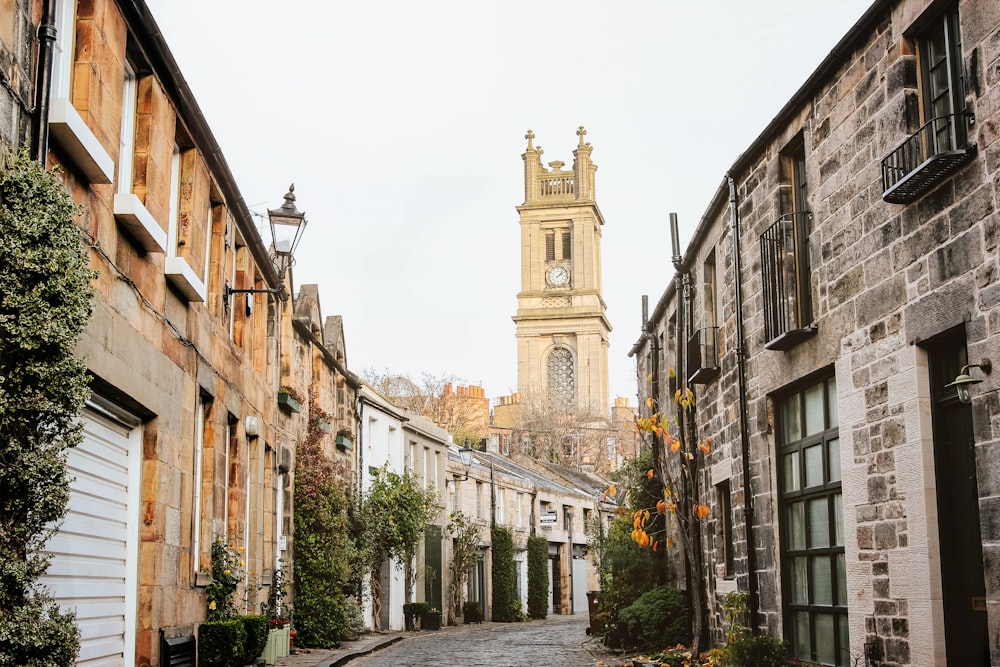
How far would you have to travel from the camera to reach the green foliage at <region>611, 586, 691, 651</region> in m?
16.6

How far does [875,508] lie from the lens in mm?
8852

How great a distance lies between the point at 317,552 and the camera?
67.2 feet

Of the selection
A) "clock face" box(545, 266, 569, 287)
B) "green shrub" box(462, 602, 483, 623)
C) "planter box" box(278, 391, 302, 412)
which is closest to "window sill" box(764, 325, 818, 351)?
"planter box" box(278, 391, 302, 412)

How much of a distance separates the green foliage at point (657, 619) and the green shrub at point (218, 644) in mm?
6742

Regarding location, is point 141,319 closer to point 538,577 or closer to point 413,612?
point 413,612

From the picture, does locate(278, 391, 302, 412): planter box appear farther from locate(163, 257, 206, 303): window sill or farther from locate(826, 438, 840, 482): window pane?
locate(826, 438, 840, 482): window pane

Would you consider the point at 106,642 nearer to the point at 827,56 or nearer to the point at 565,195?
the point at 827,56

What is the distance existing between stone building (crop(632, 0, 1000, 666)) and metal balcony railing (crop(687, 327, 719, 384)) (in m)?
1.10

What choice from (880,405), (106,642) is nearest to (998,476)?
(880,405)

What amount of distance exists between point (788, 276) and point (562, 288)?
87.6 metres

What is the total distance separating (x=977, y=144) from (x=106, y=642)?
→ 7163 millimetres

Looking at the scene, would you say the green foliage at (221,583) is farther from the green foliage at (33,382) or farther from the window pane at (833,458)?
the window pane at (833,458)

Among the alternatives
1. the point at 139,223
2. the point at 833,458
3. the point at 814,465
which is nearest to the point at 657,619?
the point at 814,465

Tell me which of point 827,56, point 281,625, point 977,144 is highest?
point 827,56
